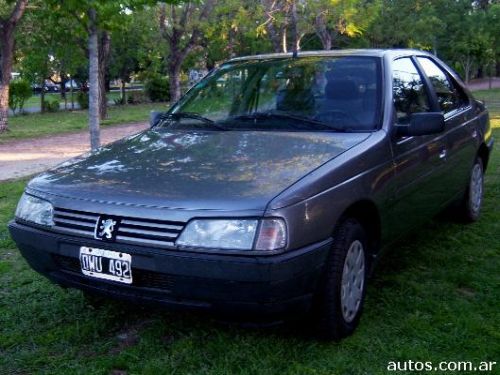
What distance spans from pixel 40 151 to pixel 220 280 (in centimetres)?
1090

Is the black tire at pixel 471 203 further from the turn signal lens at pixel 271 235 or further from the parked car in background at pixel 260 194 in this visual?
the turn signal lens at pixel 271 235

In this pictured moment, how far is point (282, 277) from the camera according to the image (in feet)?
8.62

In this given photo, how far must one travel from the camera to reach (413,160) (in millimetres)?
3857

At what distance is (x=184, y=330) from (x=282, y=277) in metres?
0.97

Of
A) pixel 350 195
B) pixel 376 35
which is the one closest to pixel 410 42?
pixel 376 35

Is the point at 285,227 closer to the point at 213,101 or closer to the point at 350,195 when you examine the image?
the point at 350,195

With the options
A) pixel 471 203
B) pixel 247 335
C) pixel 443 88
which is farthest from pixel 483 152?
pixel 247 335

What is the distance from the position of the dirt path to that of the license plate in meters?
6.59

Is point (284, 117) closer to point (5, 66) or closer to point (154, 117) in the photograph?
point (154, 117)

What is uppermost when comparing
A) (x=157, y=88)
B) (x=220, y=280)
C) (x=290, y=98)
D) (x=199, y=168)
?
(x=157, y=88)

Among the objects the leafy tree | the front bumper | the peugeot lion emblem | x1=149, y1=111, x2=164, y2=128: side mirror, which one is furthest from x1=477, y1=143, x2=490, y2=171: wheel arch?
the leafy tree

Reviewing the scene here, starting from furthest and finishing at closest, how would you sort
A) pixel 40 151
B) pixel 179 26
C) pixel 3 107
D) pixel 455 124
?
1. pixel 179 26
2. pixel 3 107
3. pixel 40 151
4. pixel 455 124

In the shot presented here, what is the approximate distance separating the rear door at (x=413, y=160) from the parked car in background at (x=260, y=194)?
0.01 meters

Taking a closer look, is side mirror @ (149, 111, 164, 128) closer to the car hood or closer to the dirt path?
the car hood
